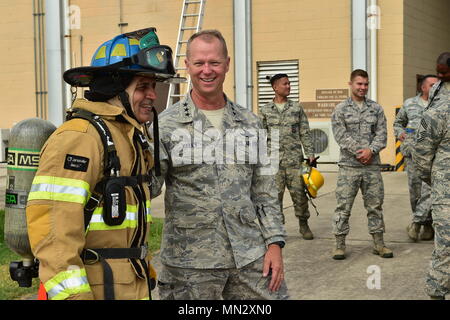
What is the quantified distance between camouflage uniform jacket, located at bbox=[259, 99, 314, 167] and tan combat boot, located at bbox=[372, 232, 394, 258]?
156 cm

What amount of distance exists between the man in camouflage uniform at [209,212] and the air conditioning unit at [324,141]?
1239 cm

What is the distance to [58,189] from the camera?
226 cm

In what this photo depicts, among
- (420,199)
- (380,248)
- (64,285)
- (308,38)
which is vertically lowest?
(380,248)

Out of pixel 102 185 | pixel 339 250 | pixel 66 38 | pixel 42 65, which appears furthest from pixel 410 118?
pixel 42 65

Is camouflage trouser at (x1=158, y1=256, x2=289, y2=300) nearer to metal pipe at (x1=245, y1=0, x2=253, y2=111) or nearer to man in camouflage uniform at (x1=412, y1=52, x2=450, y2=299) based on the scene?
man in camouflage uniform at (x1=412, y1=52, x2=450, y2=299)

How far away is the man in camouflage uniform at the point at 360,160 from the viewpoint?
6.93m

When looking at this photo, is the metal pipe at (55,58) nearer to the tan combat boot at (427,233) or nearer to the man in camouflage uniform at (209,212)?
the tan combat boot at (427,233)

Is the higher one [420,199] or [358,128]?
[358,128]

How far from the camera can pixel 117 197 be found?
238 cm

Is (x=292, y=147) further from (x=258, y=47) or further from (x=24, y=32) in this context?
(x=24, y=32)

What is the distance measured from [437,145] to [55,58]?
47.2 ft

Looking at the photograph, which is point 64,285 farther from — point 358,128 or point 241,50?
point 241,50

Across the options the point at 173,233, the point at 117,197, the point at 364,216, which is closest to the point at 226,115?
the point at 173,233

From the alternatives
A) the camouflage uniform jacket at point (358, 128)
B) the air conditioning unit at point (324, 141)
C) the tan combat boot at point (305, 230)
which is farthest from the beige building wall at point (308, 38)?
the camouflage uniform jacket at point (358, 128)
